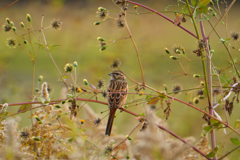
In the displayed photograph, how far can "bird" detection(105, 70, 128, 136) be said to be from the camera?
1.07 meters

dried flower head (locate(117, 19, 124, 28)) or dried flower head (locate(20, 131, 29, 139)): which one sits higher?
dried flower head (locate(117, 19, 124, 28))

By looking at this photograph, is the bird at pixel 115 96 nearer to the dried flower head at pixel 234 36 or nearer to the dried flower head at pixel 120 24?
the dried flower head at pixel 120 24

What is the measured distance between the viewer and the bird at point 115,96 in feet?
3.52

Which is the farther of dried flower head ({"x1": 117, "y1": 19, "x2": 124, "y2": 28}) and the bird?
the bird

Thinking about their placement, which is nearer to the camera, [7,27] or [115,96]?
[7,27]

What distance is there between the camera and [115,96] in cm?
123

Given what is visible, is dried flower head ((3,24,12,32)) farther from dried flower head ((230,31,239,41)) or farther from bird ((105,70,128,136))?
dried flower head ((230,31,239,41))

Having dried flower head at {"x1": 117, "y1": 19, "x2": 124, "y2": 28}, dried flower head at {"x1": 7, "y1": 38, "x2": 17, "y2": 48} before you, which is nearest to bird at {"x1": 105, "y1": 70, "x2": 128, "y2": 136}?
dried flower head at {"x1": 117, "y1": 19, "x2": 124, "y2": 28}

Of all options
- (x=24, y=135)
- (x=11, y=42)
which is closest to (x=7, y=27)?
(x=11, y=42)

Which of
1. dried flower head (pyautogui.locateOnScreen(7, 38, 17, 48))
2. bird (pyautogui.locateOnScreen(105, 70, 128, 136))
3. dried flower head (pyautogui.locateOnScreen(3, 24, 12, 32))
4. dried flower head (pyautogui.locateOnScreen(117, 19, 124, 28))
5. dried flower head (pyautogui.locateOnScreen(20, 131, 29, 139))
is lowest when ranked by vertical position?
dried flower head (pyautogui.locateOnScreen(20, 131, 29, 139))

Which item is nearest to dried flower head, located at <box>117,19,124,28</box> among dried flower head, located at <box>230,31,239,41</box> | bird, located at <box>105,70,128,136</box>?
bird, located at <box>105,70,128,136</box>

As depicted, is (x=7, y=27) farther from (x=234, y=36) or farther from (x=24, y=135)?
(x=234, y=36)

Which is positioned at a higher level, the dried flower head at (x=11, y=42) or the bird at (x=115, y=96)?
the dried flower head at (x=11, y=42)

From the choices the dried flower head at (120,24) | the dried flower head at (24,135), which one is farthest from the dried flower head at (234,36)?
the dried flower head at (24,135)
